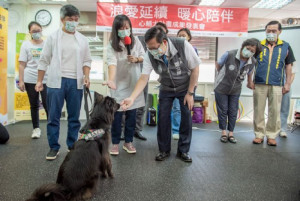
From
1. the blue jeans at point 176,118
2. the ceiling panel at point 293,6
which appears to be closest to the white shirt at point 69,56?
the blue jeans at point 176,118

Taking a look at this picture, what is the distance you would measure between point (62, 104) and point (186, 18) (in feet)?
11.6

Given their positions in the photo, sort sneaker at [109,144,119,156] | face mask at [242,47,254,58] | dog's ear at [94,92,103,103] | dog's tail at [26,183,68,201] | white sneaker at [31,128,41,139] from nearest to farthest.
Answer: dog's tail at [26,183,68,201] → dog's ear at [94,92,103,103] → sneaker at [109,144,119,156] → face mask at [242,47,254,58] → white sneaker at [31,128,41,139]

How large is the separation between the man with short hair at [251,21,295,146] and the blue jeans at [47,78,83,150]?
7.80 feet

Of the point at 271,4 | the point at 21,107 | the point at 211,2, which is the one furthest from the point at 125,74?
the point at 271,4

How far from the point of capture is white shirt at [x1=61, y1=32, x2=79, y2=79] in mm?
2158

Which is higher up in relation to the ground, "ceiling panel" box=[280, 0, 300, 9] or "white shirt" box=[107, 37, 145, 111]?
"ceiling panel" box=[280, 0, 300, 9]

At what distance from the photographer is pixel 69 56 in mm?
2176

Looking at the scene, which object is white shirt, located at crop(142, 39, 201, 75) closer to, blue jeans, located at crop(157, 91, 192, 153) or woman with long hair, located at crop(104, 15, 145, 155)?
woman with long hair, located at crop(104, 15, 145, 155)

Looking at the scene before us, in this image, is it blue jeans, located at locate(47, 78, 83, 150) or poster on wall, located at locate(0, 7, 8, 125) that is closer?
blue jeans, located at locate(47, 78, 83, 150)

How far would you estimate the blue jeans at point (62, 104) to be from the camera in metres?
2.15

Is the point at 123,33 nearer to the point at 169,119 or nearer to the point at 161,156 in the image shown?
the point at 169,119

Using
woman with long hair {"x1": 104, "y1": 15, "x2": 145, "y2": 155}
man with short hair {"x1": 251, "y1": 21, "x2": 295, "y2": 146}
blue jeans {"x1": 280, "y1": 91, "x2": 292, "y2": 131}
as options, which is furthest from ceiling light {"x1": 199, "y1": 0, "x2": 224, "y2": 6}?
woman with long hair {"x1": 104, "y1": 15, "x2": 145, "y2": 155}

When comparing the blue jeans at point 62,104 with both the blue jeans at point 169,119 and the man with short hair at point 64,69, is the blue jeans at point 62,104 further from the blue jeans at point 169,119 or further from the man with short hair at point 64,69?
the blue jeans at point 169,119

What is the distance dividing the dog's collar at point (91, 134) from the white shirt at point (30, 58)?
1760 mm
